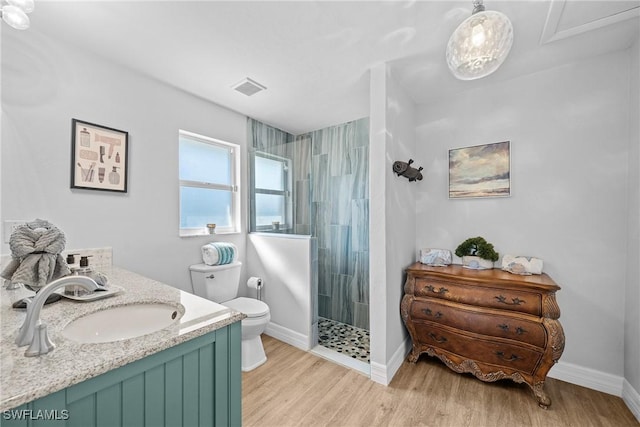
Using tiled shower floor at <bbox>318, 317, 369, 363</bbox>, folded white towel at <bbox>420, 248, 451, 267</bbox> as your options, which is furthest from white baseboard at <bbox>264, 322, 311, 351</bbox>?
folded white towel at <bbox>420, 248, 451, 267</bbox>

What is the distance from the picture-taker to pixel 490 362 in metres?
1.78

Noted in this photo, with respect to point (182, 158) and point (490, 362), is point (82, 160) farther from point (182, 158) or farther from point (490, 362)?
point (490, 362)

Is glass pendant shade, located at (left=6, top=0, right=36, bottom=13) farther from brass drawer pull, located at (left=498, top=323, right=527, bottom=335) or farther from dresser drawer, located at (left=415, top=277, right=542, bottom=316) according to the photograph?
brass drawer pull, located at (left=498, top=323, right=527, bottom=335)

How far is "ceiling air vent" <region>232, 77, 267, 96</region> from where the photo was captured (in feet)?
6.78

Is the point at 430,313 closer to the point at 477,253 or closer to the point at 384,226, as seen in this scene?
the point at 477,253

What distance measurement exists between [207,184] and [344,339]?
1.99 metres

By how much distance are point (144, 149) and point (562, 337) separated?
3.08m

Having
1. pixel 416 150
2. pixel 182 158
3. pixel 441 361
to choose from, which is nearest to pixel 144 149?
pixel 182 158

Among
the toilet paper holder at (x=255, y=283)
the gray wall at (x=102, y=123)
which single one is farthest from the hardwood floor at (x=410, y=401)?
the gray wall at (x=102, y=123)

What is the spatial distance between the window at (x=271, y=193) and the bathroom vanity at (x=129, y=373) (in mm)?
1724

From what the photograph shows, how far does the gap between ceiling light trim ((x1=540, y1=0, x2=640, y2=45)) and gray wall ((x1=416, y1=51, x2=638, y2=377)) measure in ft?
1.39

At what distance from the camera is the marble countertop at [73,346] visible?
0.57 m

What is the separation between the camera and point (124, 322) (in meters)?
1.10

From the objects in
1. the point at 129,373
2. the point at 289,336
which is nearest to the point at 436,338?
the point at 289,336
